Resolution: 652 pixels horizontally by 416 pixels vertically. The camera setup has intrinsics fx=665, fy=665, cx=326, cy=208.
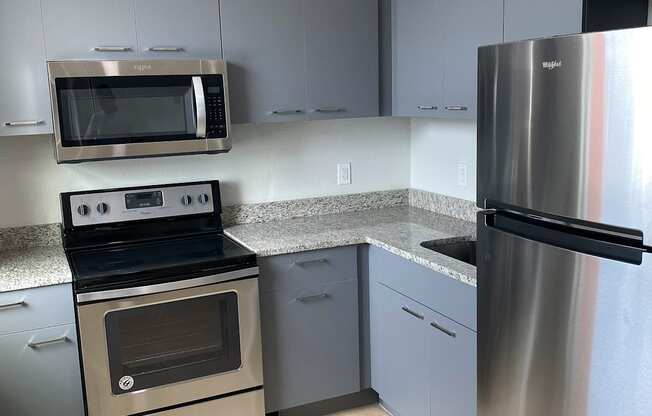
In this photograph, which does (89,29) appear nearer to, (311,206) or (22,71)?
(22,71)

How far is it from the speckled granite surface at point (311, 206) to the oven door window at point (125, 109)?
59 centimetres

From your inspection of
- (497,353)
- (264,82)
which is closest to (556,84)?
(497,353)

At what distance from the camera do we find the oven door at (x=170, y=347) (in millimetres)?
2426

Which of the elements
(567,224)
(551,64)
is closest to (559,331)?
(567,224)

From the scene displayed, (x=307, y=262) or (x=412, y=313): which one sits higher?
(x=307, y=262)

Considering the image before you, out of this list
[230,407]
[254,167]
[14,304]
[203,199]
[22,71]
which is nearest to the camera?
[14,304]

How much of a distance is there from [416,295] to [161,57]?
1.38 m

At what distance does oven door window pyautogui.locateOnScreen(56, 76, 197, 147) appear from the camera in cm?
252

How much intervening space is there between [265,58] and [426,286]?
118cm

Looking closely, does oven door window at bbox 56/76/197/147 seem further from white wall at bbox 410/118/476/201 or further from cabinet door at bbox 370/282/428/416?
white wall at bbox 410/118/476/201

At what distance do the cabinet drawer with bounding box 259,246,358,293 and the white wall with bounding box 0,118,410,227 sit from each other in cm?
58

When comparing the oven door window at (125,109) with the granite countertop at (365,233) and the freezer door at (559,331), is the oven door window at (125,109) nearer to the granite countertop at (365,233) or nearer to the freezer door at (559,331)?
the granite countertop at (365,233)

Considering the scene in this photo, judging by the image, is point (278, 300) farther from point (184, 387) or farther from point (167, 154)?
point (167, 154)

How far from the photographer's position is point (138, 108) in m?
2.62
